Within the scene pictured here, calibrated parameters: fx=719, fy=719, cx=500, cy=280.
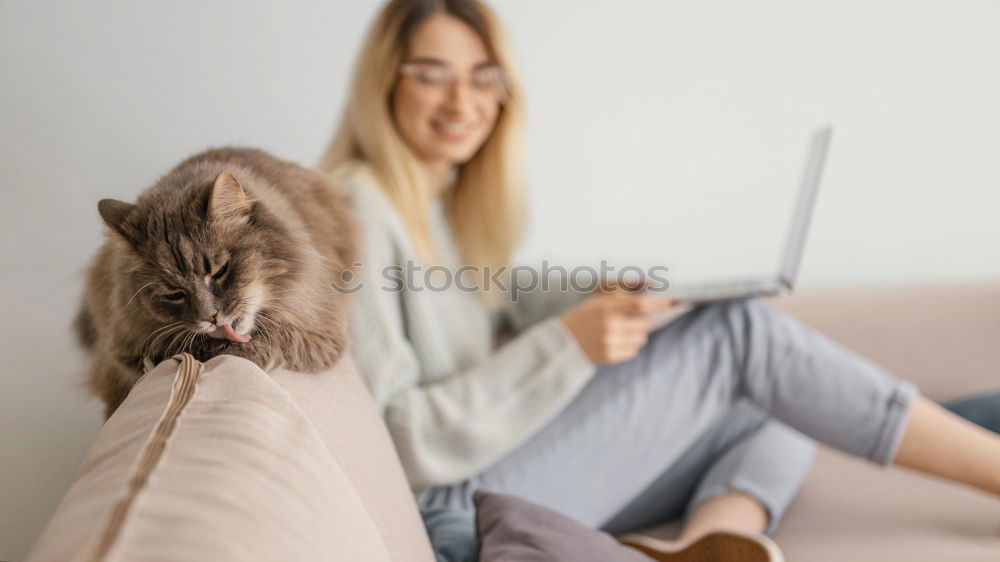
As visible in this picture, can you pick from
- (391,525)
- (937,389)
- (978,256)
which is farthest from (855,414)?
(978,256)

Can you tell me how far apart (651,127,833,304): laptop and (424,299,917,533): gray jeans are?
0.14ft

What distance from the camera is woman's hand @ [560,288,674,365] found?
1253 mm

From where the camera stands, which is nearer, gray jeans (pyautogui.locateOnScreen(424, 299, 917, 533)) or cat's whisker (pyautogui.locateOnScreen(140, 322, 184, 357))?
cat's whisker (pyautogui.locateOnScreen(140, 322, 184, 357))

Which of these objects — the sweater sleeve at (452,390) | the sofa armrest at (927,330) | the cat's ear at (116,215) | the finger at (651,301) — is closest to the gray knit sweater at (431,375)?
the sweater sleeve at (452,390)

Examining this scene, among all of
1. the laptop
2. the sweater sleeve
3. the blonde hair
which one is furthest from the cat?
the laptop

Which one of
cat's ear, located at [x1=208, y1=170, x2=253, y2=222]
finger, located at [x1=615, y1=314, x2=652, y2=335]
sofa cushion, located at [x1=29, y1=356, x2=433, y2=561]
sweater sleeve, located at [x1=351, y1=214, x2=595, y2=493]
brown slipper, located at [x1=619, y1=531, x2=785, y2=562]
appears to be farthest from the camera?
finger, located at [x1=615, y1=314, x2=652, y2=335]

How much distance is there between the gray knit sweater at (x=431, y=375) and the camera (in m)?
1.16

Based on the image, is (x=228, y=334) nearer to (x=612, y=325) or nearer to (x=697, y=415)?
(x=612, y=325)

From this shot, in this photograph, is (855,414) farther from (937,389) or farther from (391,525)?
(391,525)

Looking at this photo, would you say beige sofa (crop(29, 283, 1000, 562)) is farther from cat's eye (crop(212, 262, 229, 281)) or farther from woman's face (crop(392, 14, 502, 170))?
woman's face (crop(392, 14, 502, 170))

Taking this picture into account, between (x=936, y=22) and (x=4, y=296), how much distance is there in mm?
2279

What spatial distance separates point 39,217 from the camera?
1.22 metres

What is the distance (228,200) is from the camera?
0.80m

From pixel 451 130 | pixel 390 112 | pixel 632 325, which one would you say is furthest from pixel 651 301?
pixel 390 112
